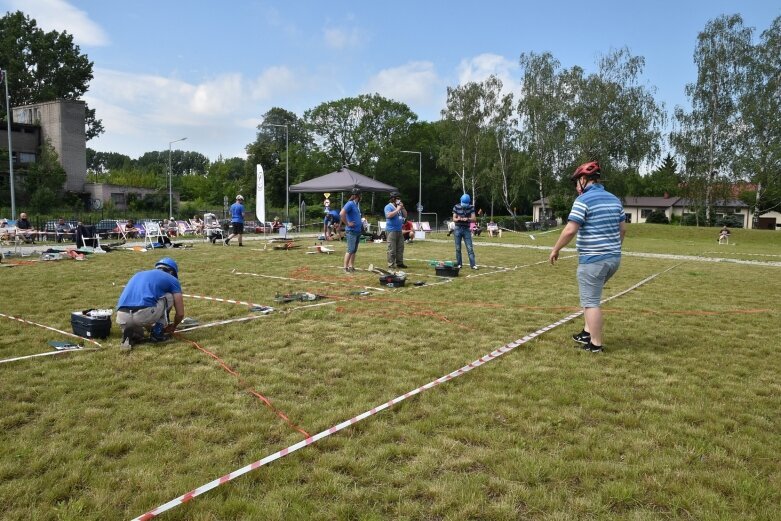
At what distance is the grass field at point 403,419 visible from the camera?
260 centimetres

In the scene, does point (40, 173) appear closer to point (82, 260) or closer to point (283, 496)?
point (82, 260)

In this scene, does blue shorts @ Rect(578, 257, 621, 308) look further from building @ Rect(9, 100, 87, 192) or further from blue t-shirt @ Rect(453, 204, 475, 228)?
building @ Rect(9, 100, 87, 192)

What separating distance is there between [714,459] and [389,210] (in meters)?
9.49

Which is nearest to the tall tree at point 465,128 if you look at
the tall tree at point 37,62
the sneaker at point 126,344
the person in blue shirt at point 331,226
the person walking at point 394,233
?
the person in blue shirt at point 331,226

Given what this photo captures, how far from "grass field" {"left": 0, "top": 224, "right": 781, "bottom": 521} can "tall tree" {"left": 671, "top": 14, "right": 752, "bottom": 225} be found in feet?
114

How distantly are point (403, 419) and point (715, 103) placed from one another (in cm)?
4111

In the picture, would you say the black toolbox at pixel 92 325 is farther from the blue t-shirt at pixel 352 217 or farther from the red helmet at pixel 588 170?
the blue t-shirt at pixel 352 217

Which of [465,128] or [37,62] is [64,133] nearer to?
[37,62]

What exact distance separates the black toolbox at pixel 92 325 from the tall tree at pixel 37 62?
55.4 meters

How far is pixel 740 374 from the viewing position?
4.58 m

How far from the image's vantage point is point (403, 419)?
3.50m

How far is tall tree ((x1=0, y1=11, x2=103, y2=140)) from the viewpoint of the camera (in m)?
49.4

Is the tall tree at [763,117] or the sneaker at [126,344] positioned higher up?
A: the tall tree at [763,117]

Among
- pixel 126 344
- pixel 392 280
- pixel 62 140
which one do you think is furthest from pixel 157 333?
pixel 62 140
